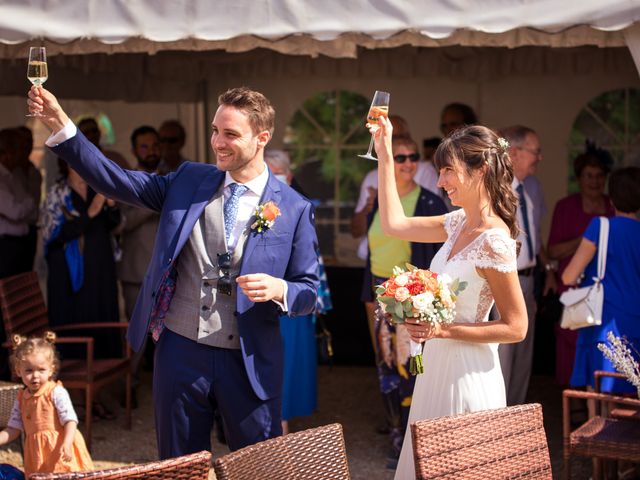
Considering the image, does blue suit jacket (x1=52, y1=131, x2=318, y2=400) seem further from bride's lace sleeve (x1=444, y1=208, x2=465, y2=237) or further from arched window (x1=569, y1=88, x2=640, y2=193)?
arched window (x1=569, y1=88, x2=640, y2=193)

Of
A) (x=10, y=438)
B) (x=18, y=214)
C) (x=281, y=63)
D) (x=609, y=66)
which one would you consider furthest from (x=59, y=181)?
(x=609, y=66)

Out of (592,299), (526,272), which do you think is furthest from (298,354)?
(592,299)

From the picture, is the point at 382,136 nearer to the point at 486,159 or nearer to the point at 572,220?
the point at 486,159

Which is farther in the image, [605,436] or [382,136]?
[605,436]

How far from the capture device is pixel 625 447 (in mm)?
4582

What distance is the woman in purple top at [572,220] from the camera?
6902 mm

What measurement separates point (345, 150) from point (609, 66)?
2622 millimetres

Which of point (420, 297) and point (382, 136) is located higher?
point (382, 136)

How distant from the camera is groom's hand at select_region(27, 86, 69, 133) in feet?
11.0

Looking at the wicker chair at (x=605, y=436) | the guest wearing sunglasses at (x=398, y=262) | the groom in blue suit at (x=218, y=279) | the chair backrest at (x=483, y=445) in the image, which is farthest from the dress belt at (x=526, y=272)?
the chair backrest at (x=483, y=445)

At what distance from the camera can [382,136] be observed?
12.0 feet

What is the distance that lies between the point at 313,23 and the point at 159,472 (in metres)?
2.90

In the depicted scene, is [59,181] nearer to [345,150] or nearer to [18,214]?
[18,214]

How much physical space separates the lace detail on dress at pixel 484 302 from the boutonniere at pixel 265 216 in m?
0.82
